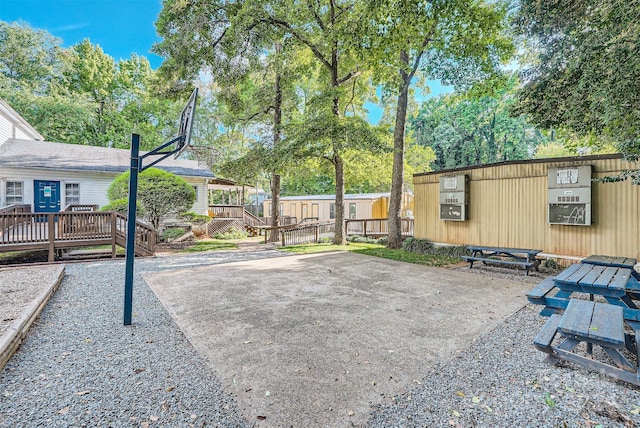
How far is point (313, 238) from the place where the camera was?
13336 millimetres

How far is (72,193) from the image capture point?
13.1 metres

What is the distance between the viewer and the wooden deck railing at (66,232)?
7.43 m

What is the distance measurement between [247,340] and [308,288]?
2293mm

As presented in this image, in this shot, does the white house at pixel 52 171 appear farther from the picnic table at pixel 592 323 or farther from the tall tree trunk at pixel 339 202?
the picnic table at pixel 592 323

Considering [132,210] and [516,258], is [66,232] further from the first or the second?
[516,258]

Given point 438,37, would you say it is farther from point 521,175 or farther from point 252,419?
point 252,419

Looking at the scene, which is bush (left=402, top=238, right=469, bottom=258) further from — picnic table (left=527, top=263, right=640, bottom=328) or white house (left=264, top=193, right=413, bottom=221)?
white house (left=264, top=193, right=413, bottom=221)

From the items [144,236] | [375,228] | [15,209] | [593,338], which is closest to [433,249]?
[375,228]

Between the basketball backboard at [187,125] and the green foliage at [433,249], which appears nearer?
the basketball backboard at [187,125]

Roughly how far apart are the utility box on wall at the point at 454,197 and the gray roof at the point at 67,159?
1127cm

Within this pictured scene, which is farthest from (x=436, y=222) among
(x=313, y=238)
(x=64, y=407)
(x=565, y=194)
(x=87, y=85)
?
(x=87, y=85)

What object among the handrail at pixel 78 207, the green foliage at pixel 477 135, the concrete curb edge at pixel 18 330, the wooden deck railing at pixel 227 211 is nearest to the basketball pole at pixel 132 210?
the concrete curb edge at pixel 18 330

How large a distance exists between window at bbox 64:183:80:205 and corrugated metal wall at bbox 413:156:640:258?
14.7 m

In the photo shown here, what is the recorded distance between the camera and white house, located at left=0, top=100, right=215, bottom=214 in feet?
39.1
